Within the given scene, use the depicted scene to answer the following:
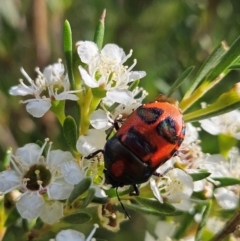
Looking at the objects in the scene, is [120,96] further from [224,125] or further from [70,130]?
[224,125]

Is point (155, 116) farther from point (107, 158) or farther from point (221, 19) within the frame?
point (221, 19)

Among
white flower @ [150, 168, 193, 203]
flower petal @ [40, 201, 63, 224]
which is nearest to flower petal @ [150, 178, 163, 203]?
white flower @ [150, 168, 193, 203]

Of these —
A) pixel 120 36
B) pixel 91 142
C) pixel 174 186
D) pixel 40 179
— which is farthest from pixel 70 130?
pixel 120 36

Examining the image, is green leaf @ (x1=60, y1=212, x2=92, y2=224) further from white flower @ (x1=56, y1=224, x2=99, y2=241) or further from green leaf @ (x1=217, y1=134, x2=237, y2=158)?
Result: green leaf @ (x1=217, y1=134, x2=237, y2=158)

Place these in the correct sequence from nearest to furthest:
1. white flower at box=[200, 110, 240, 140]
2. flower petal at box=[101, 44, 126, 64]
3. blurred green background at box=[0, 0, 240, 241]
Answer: flower petal at box=[101, 44, 126, 64] → white flower at box=[200, 110, 240, 140] → blurred green background at box=[0, 0, 240, 241]

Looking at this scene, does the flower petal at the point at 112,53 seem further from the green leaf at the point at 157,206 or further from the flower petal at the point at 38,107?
the green leaf at the point at 157,206

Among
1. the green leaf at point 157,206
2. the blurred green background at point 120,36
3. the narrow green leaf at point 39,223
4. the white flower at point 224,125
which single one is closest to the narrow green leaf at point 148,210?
the green leaf at point 157,206

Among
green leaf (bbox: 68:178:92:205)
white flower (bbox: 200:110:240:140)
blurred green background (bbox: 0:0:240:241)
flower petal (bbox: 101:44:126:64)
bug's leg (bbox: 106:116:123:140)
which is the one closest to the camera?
green leaf (bbox: 68:178:92:205)
